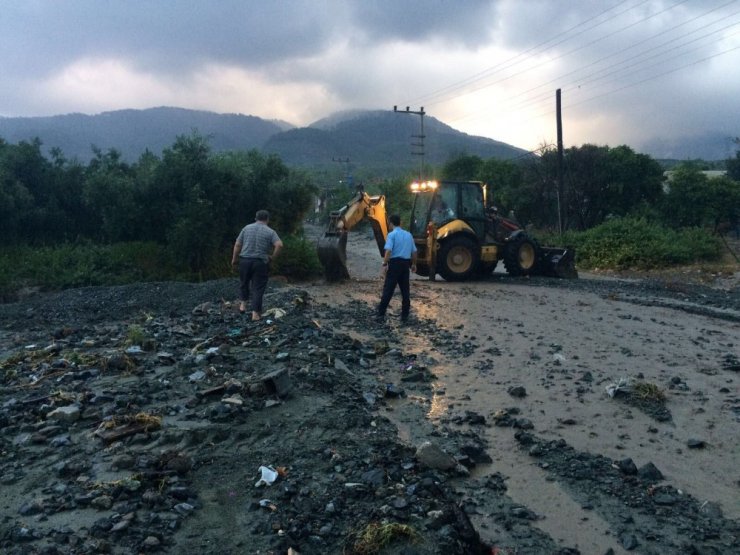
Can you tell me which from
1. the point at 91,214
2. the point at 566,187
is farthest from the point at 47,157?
the point at 566,187

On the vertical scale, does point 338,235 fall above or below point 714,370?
above

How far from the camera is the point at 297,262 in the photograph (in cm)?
1755

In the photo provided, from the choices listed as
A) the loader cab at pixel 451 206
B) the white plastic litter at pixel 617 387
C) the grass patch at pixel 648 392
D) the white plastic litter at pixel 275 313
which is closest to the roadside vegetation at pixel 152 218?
the loader cab at pixel 451 206

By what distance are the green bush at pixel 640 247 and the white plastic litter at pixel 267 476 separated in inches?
780

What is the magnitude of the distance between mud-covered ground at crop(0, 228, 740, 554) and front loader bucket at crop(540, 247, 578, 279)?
7.73 meters

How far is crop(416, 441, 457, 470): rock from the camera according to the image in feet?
16.1

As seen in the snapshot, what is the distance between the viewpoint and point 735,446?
18.1ft

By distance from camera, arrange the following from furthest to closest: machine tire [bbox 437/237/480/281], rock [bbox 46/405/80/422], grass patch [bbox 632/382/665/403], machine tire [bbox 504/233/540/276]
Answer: machine tire [bbox 504/233/540/276] → machine tire [bbox 437/237/480/281] → grass patch [bbox 632/382/665/403] → rock [bbox 46/405/80/422]

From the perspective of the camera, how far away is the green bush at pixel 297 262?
17328 mm

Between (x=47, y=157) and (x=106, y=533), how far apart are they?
741 inches

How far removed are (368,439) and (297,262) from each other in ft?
40.8

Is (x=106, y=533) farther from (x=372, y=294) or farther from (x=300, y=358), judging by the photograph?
(x=372, y=294)

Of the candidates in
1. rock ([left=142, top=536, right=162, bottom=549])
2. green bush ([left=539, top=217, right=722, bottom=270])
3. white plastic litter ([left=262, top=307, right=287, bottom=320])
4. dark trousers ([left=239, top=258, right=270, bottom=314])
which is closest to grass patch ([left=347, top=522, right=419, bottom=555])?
rock ([left=142, top=536, right=162, bottom=549])

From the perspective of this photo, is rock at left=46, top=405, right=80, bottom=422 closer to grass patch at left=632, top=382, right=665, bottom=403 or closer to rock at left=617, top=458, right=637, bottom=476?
rock at left=617, top=458, right=637, bottom=476
